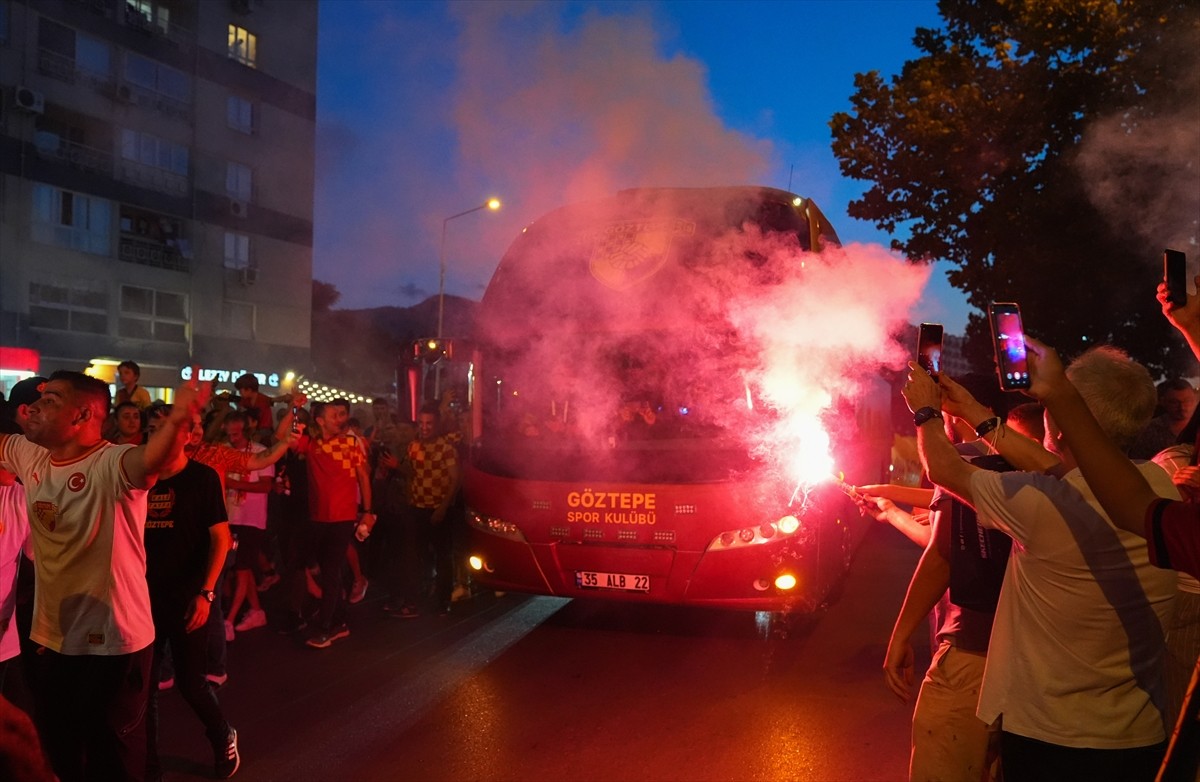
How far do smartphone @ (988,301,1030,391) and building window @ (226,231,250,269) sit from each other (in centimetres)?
3084

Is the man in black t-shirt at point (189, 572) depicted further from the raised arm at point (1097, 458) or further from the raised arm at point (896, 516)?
the raised arm at point (1097, 458)

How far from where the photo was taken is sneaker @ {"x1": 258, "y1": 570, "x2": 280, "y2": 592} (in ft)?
26.9

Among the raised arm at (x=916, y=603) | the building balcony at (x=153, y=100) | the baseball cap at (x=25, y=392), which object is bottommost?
the raised arm at (x=916, y=603)

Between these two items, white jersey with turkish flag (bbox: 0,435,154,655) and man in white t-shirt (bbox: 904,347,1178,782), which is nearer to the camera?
man in white t-shirt (bbox: 904,347,1178,782)

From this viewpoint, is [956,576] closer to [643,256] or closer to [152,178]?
[643,256]

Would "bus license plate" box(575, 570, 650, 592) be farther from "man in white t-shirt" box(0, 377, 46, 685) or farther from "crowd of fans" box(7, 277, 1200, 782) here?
"man in white t-shirt" box(0, 377, 46, 685)

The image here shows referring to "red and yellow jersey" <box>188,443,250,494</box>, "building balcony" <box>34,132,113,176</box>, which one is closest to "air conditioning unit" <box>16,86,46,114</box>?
"building balcony" <box>34,132,113,176</box>

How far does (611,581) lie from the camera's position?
252 inches

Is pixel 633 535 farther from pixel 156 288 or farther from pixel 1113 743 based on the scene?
pixel 156 288

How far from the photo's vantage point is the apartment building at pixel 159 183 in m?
24.0

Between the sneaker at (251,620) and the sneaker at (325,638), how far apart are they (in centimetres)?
78

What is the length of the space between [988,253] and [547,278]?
31.2ft

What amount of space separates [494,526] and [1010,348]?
17.1 ft

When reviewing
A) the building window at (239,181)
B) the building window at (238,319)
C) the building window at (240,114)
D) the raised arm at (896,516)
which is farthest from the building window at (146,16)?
the raised arm at (896,516)
